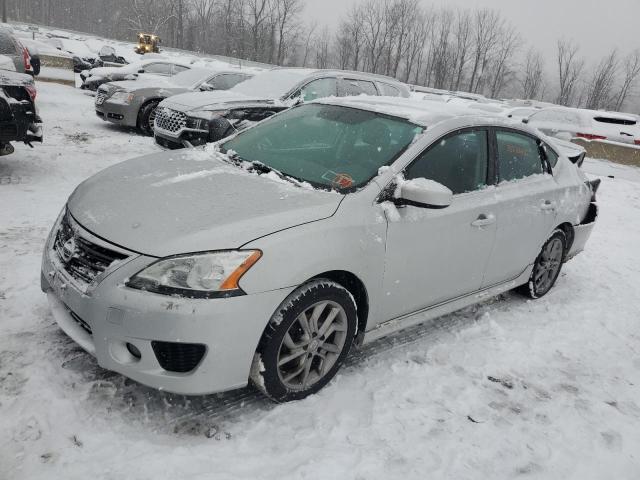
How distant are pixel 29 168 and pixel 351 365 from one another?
5.61m

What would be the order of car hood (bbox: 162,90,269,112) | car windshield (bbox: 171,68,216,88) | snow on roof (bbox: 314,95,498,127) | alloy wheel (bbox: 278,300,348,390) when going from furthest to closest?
1. car windshield (bbox: 171,68,216,88)
2. car hood (bbox: 162,90,269,112)
3. snow on roof (bbox: 314,95,498,127)
4. alloy wheel (bbox: 278,300,348,390)

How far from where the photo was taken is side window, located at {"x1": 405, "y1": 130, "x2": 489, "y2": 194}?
3211mm

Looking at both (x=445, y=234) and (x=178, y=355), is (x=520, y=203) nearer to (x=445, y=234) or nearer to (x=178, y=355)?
(x=445, y=234)

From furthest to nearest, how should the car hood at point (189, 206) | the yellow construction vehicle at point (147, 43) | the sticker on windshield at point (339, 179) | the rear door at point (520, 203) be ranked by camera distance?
the yellow construction vehicle at point (147, 43) → the rear door at point (520, 203) → the sticker on windshield at point (339, 179) → the car hood at point (189, 206)

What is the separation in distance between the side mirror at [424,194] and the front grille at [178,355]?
142 cm

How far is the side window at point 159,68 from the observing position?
45.1 feet

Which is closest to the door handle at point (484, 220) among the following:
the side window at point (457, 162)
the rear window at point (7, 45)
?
the side window at point (457, 162)

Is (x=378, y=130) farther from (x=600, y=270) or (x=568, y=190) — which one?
(x=600, y=270)

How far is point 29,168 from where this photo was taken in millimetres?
6684

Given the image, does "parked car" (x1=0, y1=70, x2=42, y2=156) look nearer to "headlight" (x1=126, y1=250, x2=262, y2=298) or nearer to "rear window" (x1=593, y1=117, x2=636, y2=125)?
"headlight" (x1=126, y1=250, x2=262, y2=298)

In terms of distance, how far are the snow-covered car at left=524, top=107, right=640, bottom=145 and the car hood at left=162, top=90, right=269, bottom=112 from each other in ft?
30.8

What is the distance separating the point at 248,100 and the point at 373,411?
6172 millimetres

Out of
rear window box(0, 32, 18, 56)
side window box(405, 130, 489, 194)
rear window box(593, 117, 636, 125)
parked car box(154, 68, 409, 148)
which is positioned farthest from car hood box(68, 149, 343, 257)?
rear window box(593, 117, 636, 125)

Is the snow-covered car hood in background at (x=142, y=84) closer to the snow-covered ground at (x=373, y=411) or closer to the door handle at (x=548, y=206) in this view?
the snow-covered ground at (x=373, y=411)
